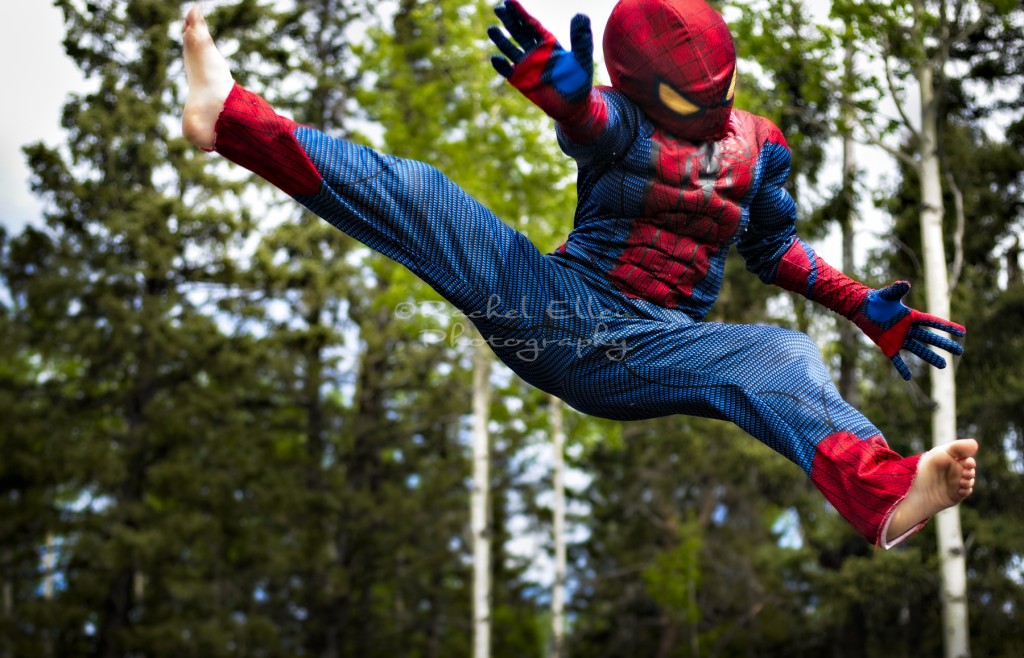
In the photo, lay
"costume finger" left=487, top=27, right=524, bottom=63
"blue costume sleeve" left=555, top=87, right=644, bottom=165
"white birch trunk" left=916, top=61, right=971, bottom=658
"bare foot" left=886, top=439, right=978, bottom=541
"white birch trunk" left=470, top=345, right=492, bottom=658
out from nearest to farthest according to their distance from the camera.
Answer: "costume finger" left=487, top=27, right=524, bottom=63
"bare foot" left=886, top=439, right=978, bottom=541
"blue costume sleeve" left=555, top=87, right=644, bottom=165
"white birch trunk" left=916, top=61, right=971, bottom=658
"white birch trunk" left=470, top=345, right=492, bottom=658

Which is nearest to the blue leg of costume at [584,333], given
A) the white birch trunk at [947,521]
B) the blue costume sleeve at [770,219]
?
the blue costume sleeve at [770,219]

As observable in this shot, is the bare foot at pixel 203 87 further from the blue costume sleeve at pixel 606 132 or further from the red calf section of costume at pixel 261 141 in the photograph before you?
the blue costume sleeve at pixel 606 132

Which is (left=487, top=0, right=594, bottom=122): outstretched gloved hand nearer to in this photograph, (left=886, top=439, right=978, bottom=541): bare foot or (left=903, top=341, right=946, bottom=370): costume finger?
(left=886, top=439, right=978, bottom=541): bare foot

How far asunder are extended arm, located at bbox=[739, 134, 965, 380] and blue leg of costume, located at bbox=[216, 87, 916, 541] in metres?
0.25

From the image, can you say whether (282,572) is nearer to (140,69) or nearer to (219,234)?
(219,234)

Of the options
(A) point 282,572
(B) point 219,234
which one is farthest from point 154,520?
(B) point 219,234

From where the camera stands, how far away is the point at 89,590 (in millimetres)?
12094

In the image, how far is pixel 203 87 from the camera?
2297 millimetres

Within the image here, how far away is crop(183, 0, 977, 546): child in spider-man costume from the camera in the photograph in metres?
2.33

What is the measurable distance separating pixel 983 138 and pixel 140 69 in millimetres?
9246

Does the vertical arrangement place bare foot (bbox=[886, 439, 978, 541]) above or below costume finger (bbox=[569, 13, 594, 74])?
below

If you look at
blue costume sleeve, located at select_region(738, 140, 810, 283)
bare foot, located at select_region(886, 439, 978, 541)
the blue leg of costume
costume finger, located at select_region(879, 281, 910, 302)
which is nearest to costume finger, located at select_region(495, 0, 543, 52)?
the blue leg of costume

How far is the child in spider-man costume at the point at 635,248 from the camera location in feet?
7.64

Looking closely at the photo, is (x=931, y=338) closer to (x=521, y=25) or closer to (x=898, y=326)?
(x=898, y=326)
